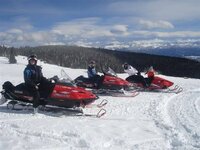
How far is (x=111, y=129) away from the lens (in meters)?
8.03

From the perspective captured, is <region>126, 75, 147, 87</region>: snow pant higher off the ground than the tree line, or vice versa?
<region>126, 75, 147, 87</region>: snow pant

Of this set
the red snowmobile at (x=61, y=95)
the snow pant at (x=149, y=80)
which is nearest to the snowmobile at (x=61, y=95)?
the red snowmobile at (x=61, y=95)

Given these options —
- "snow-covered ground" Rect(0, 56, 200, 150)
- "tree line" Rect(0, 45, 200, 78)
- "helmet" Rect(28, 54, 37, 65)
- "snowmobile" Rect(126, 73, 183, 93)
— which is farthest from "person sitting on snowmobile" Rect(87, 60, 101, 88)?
"tree line" Rect(0, 45, 200, 78)

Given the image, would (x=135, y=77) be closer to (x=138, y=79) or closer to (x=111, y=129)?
(x=138, y=79)

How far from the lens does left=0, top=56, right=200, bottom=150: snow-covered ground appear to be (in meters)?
6.82

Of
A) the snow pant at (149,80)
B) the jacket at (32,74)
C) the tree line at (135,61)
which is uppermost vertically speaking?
the jacket at (32,74)

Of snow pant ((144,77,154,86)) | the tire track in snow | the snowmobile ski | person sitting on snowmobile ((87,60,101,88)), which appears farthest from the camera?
snow pant ((144,77,154,86))

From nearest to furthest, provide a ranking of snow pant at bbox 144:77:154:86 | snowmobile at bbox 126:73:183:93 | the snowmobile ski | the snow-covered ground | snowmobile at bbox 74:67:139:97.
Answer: the snow-covered ground → the snowmobile ski → snowmobile at bbox 74:67:139:97 → snowmobile at bbox 126:73:183:93 → snow pant at bbox 144:77:154:86

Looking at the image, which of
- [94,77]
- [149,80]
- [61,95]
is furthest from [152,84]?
[61,95]

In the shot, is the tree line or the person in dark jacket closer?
the person in dark jacket

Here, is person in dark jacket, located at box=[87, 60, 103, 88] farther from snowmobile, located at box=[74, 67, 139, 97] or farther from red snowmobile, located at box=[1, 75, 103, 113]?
red snowmobile, located at box=[1, 75, 103, 113]

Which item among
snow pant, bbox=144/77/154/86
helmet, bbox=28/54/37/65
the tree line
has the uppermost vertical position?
helmet, bbox=28/54/37/65

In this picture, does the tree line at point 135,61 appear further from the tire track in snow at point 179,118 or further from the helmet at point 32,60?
the helmet at point 32,60

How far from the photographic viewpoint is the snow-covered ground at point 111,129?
6.82 metres
